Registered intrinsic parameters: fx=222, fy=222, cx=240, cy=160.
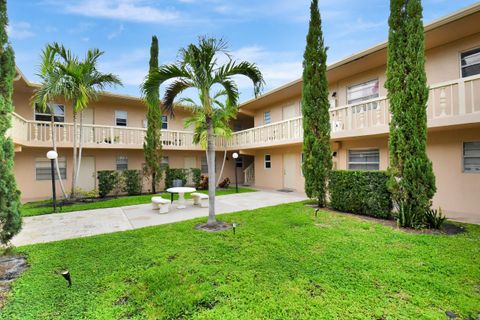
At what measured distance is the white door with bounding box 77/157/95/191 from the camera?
13086mm

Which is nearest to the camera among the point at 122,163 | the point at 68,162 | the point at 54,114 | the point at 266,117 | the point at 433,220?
the point at 433,220

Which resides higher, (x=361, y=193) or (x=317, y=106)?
(x=317, y=106)

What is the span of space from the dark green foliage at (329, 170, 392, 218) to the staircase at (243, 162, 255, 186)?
10137 mm

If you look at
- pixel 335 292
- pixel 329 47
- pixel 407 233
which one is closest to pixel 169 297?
pixel 335 292

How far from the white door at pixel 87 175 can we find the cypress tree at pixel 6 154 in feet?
33.1

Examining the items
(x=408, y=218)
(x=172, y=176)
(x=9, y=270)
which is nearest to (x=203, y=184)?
(x=172, y=176)

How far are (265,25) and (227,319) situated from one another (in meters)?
13.9

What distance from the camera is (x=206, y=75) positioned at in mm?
5930

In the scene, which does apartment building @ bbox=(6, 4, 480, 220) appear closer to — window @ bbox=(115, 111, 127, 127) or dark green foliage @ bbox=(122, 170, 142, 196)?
window @ bbox=(115, 111, 127, 127)

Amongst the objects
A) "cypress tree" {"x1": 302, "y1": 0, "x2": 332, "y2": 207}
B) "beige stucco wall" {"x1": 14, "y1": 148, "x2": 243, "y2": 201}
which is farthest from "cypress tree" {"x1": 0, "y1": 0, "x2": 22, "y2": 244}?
"beige stucco wall" {"x1": 14, "y1": 148, "x2": 243, "y2": 201}

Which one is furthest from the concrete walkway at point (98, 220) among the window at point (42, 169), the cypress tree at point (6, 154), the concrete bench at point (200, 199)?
the window at point (42, 169)

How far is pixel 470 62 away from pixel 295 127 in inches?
257

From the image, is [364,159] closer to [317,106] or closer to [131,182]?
[317,106]

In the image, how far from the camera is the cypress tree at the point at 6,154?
4.02 meters
